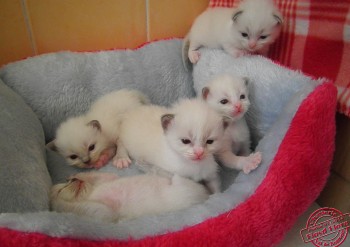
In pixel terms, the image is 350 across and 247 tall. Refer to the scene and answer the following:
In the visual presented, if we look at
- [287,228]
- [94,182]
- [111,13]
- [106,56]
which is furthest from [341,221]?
[111,13]

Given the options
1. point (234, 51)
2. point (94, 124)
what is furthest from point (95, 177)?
point (234, 51)

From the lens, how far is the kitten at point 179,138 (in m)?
1.04

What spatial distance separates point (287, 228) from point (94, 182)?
719 millimetres

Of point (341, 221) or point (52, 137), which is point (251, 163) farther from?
point (52, 137)

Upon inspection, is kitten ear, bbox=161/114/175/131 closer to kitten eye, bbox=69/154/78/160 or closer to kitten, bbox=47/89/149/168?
kitten, bbox=47/89/149/168

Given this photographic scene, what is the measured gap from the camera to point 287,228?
0.94 meters

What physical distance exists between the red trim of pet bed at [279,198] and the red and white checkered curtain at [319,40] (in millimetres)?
142

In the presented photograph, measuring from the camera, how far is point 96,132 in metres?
1.37

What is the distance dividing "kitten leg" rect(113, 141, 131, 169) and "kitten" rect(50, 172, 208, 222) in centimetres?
16

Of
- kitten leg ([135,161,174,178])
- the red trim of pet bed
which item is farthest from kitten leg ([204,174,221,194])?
the red trim of pet bed

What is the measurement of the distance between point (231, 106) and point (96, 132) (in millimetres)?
595

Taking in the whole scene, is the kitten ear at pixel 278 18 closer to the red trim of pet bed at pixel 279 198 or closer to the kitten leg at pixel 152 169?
the red trim of pet bed at pixel 279 198

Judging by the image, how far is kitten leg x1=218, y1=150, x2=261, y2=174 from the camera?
3.47ft

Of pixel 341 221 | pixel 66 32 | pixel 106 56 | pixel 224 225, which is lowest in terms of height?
pixel 341 221
